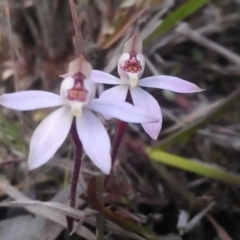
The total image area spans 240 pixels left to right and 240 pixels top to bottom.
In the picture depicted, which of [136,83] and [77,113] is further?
[136,83]

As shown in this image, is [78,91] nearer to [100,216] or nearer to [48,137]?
[48,137]

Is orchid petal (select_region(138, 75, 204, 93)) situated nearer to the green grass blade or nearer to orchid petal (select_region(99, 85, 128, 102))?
orchid petal (select_region(99, 85, 128, 102))

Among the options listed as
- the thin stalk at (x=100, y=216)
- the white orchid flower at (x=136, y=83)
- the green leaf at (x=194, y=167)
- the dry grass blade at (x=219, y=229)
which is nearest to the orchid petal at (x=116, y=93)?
the white orchid flower at (x=136, y=83)

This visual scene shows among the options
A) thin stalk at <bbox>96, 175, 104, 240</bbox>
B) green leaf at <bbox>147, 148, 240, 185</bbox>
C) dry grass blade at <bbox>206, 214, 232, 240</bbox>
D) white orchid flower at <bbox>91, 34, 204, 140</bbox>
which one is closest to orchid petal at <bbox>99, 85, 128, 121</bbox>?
white orchid flower at <bbox>91, 34, 204, 140</bbox>

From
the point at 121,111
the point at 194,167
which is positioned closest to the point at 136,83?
the point at 121,111

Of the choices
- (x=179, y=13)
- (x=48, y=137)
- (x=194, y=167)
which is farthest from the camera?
(x=179, y=13)
